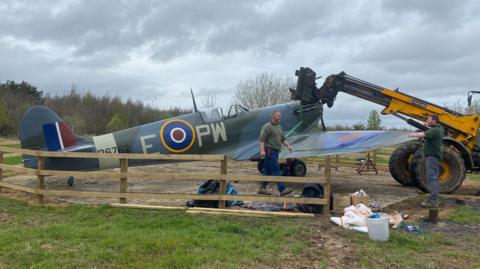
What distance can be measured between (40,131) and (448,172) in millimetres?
9502

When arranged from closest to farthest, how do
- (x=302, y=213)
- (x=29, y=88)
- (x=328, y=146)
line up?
(x=302, y=213), (x=328, y=146), (x=29, y=88)

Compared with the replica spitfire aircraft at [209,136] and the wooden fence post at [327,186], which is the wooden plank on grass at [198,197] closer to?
the wooden fence post at [327,186]

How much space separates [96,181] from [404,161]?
8.37 metres

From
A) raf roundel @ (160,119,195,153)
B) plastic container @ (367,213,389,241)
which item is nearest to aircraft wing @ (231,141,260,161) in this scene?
raf roundel @ (160,119,195,153)

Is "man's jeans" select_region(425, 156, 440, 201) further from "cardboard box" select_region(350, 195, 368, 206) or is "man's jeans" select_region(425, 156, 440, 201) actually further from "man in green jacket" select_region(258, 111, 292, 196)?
"man in green jacket" select_region(258, 111, 292, 196)

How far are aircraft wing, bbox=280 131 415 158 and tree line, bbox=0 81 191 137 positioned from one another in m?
34.6

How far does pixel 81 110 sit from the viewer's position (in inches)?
1927

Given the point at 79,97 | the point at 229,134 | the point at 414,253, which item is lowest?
the point at 414,253

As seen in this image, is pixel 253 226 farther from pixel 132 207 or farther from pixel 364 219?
pixel 132 207

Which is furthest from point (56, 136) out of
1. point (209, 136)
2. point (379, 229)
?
point (379, 229)

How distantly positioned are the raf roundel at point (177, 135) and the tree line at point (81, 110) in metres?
32.7

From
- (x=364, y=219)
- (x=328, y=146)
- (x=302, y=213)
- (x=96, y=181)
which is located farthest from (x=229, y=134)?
(x=364, y=219)

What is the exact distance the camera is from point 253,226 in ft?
20.2

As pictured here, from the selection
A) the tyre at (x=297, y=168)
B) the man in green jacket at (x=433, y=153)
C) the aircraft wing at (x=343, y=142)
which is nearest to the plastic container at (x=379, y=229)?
the man in green jacket at (x=433, y=153)
